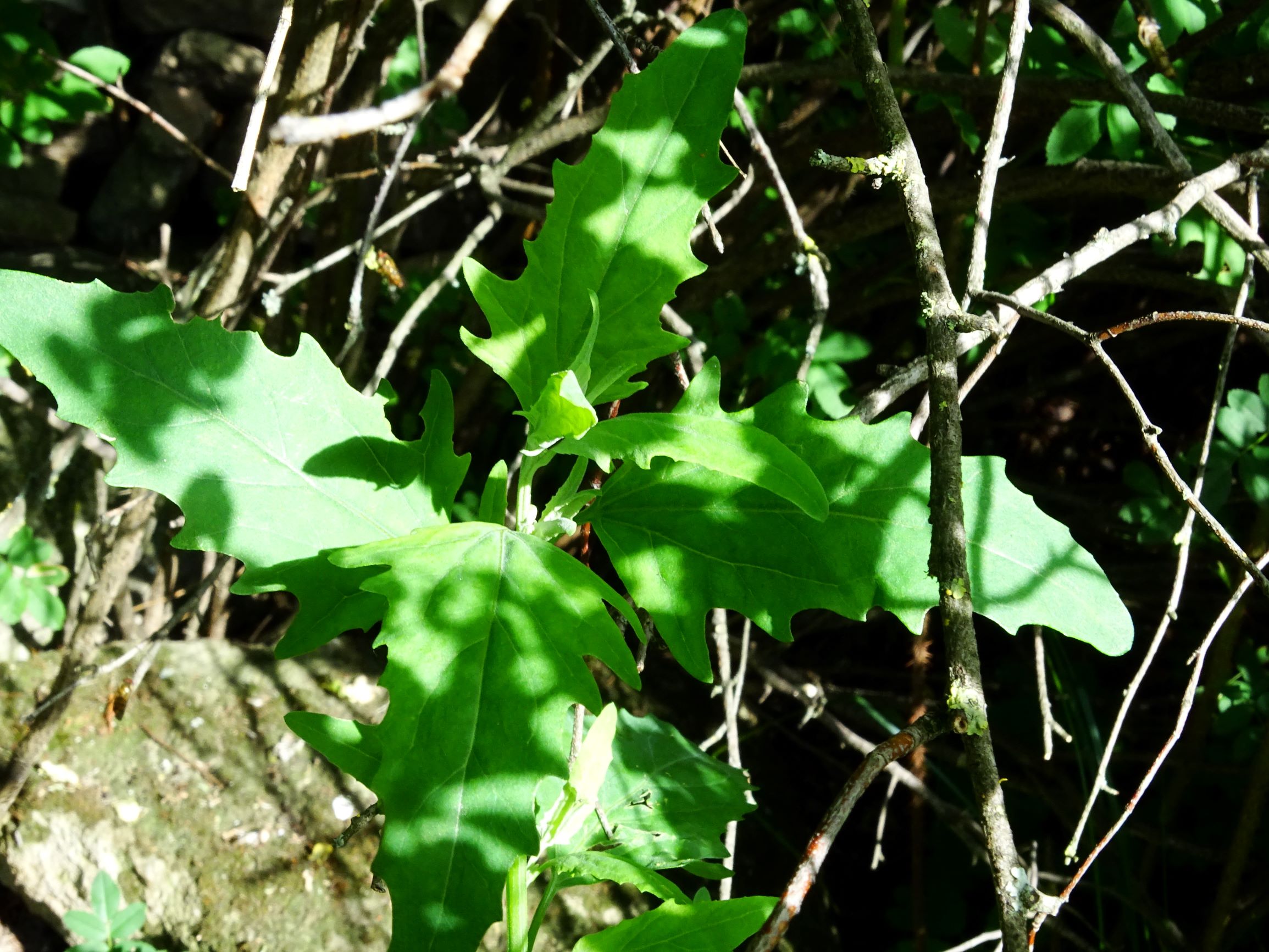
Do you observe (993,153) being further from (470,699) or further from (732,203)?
(470,699)

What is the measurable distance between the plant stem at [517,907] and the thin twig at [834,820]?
14.4 inches

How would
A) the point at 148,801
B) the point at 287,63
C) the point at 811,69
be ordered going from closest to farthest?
the point at 811,69 → the point at 287,63 → the point at 148,801

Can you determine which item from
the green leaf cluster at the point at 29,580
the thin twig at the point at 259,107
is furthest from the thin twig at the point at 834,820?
the green leaf cluster at the point at 29,580

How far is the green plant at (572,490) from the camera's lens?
116cm

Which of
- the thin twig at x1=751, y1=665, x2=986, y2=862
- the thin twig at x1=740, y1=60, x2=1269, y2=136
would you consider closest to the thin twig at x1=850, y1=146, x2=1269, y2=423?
the thin twig at x1=740, y1=60, x2=1269, y2=136

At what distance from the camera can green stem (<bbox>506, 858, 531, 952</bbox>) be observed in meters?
1.16

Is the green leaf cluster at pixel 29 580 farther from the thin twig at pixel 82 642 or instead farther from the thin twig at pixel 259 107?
the thin twig at pixel 259 107

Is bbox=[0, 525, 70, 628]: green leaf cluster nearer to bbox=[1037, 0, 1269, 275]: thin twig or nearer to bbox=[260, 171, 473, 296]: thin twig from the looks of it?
bbox=[260, 171, 473, 296]: thin twig

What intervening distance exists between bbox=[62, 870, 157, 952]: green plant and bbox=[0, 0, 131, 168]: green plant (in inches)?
76.7

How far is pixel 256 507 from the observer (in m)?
1.27

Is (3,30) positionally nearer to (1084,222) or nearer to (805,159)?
(805,159)

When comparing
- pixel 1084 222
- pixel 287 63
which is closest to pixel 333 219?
pixel 287 63

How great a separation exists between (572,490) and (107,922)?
159cm

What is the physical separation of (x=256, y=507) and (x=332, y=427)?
0.15m
